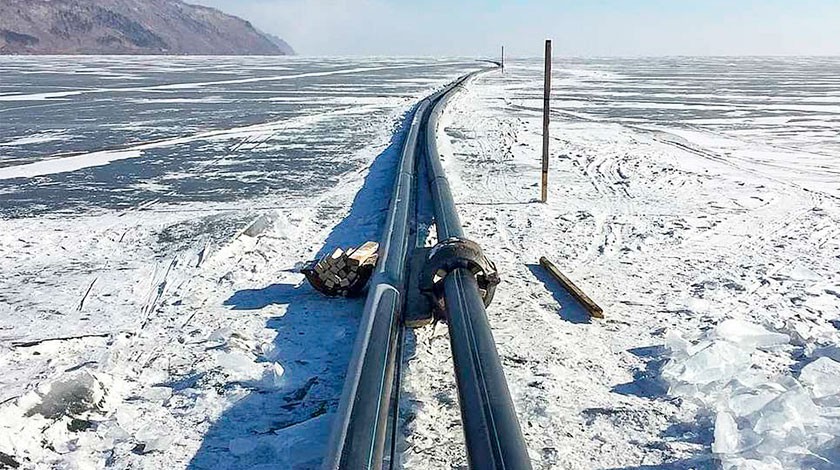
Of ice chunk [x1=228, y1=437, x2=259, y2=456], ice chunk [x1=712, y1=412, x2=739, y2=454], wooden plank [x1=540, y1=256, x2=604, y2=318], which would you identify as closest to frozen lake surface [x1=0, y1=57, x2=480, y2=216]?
wooden plank [x1=540, y1=256, x2=604, y2=318]

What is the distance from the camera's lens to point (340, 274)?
4.50 meters

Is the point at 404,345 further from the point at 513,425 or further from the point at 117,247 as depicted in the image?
the point at 117,247

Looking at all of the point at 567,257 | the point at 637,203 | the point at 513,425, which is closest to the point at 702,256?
the point at 567,257

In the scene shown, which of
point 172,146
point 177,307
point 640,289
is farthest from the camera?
point 172,146

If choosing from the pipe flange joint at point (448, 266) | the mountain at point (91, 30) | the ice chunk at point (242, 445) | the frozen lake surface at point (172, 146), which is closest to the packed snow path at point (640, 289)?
the pipe flange joint at point (448, 266)

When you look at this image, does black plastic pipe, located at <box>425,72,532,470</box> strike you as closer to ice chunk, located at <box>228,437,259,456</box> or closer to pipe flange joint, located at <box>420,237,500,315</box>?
pipe flange joint, located at <box>420,237,500,315</box>

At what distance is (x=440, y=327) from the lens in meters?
4.04

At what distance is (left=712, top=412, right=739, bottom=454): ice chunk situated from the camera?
8.86 ft

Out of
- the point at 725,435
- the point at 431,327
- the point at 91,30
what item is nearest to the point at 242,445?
the point at 431,327

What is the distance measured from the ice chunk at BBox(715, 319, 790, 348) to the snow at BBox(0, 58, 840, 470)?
12 millimetres

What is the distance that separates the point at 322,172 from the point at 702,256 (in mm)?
5099

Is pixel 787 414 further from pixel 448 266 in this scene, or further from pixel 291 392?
pixel 291 392

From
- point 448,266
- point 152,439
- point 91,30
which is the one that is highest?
point 91,30

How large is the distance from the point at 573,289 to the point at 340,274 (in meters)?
1.51
